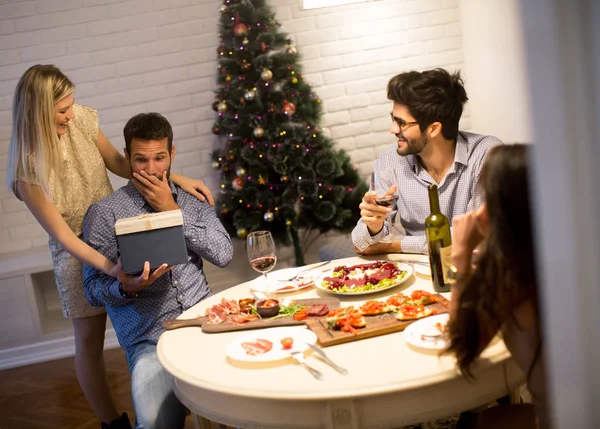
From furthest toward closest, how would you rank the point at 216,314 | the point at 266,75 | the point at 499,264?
the point at 266,75 < the point at 216,314 < the point at 499,264

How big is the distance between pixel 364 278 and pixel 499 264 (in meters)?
0.85

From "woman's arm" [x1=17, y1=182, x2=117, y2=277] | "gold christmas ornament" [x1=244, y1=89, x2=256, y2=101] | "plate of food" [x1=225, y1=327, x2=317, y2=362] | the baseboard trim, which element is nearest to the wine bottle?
"plate of food" [x1=225, y1=327, x2=317, y2=362]

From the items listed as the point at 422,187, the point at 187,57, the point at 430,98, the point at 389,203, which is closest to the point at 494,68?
the point at 430,98

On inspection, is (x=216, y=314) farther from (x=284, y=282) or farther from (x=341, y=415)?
(x=341, y=415)

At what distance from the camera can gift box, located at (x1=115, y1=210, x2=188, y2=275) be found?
201 cm

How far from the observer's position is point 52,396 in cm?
388

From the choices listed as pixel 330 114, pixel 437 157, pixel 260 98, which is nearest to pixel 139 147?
pixel 437 157

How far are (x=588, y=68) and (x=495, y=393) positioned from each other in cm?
113

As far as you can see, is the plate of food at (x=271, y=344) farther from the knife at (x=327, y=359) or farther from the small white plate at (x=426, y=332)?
the small white plate at (x=426, y=332)

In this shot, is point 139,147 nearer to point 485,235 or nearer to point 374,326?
point 374,326

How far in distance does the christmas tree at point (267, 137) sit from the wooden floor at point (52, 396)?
1.22 meters

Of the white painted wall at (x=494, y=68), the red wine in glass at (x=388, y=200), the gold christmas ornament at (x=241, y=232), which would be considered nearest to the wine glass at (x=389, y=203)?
the red wine in glass at (x=388, y=200)

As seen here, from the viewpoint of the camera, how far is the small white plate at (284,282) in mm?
2176

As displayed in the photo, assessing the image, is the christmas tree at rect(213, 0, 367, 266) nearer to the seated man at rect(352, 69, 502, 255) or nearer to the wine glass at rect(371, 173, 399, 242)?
the seated man at rect(352, 69, 502, 255)
